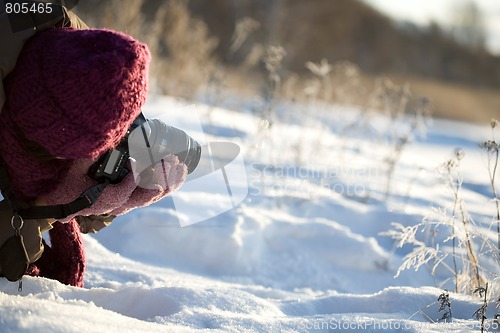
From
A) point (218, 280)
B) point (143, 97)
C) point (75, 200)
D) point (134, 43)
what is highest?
point (134, 43)

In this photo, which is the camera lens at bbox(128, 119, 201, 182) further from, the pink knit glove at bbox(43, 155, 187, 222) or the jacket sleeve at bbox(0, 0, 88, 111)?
the jacket sleeve at bbox(0, 0, 88, 111)

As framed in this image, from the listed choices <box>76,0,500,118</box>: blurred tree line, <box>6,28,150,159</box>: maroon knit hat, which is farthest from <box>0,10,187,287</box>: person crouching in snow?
<box>76,0,500,118</box>: blurred tree line

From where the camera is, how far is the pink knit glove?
1.29 meters

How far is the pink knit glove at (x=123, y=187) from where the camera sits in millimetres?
1286

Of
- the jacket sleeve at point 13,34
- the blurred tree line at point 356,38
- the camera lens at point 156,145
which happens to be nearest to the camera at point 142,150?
the camera lens at point 156,145

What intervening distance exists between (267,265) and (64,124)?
120 centimetres

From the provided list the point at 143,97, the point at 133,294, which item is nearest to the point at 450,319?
the point at 133,294

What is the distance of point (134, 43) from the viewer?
3.83 ft

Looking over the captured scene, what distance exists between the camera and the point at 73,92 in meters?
1.12

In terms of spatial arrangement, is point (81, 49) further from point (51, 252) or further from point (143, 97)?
point (51, 252)

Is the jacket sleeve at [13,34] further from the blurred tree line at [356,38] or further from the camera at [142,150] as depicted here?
the blurred tree line at [356,38]

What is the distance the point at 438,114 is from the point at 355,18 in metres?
11.6

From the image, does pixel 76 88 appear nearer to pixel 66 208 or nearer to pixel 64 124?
pixel 64 124

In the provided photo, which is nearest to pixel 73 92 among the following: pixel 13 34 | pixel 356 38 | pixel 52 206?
Answer: pixel 13 34
